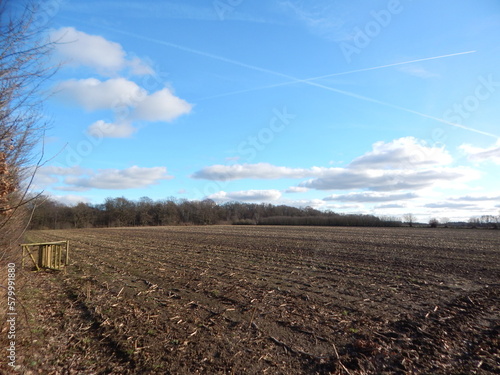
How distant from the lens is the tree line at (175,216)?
271ft

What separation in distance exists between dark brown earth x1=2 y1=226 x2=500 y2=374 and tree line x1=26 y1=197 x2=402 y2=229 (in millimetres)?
70030

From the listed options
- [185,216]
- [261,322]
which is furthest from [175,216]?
[261,322]

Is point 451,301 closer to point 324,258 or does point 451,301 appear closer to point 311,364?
point 311,364

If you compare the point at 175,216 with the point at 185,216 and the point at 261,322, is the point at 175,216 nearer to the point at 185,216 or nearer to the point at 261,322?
the point at 185,216

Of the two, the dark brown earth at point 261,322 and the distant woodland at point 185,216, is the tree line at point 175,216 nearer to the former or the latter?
the distant woodland at point 185,216

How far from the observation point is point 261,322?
7242 mm

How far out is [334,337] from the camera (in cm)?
644

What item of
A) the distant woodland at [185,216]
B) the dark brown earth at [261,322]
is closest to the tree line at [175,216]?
the distant woodland at [185,216]

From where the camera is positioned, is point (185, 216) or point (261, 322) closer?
point (261, 322)

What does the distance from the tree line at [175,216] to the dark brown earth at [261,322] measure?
230 ft

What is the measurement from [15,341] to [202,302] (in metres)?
4.20

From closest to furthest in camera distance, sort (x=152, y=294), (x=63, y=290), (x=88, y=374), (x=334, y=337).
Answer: (x=88, y=374), (x=334, y=337), (x=152, y=294), (x=63, y=290)

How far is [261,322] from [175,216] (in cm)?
9974

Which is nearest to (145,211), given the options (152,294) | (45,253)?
(45,253)
